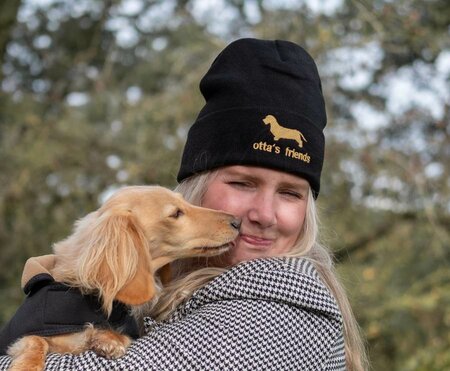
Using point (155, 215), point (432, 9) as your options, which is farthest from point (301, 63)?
point (432, 9)

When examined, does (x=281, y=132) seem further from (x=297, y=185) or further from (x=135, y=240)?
(x=135, y=240)

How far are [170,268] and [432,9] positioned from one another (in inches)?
176

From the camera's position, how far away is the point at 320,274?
3434 millimetres

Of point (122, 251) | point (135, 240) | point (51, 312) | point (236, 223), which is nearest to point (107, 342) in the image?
point (51, 312)

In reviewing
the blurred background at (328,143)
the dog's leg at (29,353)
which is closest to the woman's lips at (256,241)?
the dog's leg at (29,353)

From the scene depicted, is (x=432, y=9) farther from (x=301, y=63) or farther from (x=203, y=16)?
(x=301, y=63)

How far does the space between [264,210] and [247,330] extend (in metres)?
0.65

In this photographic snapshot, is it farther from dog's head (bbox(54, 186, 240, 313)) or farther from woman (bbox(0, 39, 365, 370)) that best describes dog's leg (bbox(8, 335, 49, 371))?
dog's head (bbox(54, 186, 240, 313))

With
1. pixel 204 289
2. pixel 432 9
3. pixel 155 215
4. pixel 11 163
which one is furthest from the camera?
pixel 11 163

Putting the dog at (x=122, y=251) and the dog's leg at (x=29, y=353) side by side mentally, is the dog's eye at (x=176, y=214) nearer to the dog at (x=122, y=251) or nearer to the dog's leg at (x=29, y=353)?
the dog at (x=122, y=251)

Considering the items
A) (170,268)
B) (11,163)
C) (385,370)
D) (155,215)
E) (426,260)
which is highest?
(155,215)

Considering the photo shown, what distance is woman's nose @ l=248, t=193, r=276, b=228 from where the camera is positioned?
335 centimetres

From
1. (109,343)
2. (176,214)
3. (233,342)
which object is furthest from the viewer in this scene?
(176,214)

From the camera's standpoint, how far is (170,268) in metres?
3.89
